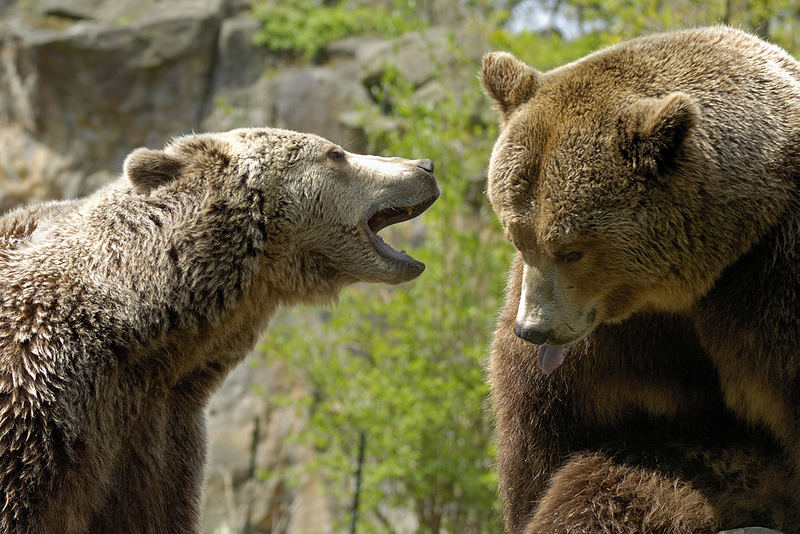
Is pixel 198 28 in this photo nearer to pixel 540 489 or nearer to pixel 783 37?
pixel 783 37

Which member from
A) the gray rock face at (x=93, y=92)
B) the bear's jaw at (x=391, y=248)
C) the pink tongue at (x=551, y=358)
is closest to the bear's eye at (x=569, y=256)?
the pink tongue at (x=551, y=358)

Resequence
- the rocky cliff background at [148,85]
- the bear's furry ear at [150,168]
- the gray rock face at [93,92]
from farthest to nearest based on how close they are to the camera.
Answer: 1. the gray rock face at [93,92]
2. the rocky cliff background at [148,85]
3. the bear's furry ear at [150,168]

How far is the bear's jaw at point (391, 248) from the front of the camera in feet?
13.6

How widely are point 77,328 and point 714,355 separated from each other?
2.41 metres

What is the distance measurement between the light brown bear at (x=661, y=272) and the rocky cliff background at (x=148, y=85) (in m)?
9.60

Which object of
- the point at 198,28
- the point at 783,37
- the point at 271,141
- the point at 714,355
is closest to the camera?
the point at 714,355

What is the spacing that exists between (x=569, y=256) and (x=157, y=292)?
1.68 meters

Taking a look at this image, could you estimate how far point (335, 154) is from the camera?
166 inches

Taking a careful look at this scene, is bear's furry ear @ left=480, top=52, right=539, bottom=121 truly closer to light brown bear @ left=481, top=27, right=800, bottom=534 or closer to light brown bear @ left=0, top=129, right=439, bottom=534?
light brown bear @ left=481, top=27, right=800, bottom=534

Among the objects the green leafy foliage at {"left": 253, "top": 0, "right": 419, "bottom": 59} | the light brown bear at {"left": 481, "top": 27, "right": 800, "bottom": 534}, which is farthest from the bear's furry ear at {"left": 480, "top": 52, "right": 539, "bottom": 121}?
the green leafy foliage at {"left": 253, "top": 0, "right": 419, "bottom": 59}

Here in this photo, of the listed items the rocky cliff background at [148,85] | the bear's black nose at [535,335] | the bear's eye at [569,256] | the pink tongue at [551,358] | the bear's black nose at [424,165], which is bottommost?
the pink tongue at [551,358]

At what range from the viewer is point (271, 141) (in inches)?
162

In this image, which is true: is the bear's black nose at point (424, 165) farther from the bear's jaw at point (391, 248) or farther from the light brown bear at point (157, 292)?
the bear's jaw at point (391, 248)

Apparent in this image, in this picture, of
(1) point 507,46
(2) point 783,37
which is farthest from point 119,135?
(2) point 783,37
